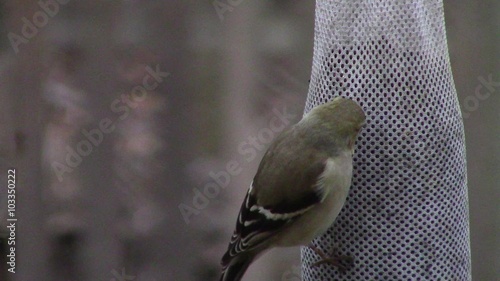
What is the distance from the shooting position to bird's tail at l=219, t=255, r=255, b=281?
3.90m

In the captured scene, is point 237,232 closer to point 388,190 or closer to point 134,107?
point 388,190

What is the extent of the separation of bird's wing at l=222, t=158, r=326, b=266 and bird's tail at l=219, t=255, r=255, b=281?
0.05 meters

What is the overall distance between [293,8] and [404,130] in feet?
7.27

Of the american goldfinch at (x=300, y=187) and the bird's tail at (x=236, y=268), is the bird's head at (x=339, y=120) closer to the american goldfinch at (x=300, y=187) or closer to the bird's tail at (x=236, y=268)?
the american goldfinch at (x=300, y=187)

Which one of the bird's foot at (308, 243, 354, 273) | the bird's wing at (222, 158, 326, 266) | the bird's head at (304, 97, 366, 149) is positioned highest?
the bird's head at (304, 97, 366, 149)

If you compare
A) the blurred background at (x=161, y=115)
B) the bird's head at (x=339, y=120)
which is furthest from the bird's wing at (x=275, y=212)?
the blurred background at (x=161, y=115)

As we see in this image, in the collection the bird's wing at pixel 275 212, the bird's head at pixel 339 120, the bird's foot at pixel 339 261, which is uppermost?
the bird's head at pixel 339 120

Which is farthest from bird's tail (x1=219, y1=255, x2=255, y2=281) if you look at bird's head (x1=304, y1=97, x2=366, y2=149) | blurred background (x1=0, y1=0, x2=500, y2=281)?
blurred background (x1=0, y1=0, x2=500, y2=281)

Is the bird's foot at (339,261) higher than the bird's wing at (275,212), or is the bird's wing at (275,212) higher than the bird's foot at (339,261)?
the bird's wing at (275,212)

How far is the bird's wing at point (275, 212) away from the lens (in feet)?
12.4

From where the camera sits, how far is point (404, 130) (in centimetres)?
378

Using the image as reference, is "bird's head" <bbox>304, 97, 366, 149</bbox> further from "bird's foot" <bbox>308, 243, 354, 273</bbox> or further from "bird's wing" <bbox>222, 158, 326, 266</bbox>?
"bird's foot" <bbox>308, 243, 354, 273</bbox>

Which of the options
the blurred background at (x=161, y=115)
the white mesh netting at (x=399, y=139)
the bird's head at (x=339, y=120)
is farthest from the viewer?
the blurred background at (x=161, y=115)

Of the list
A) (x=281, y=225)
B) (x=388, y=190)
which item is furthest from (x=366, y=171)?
(x=281, y=225)
